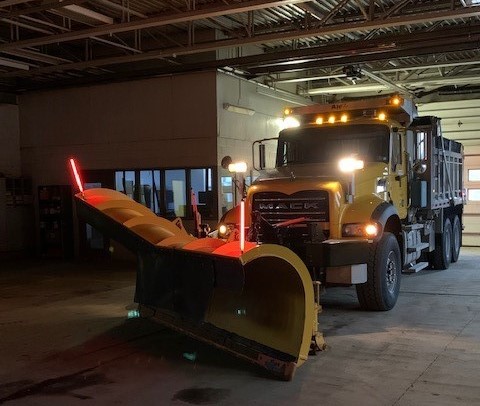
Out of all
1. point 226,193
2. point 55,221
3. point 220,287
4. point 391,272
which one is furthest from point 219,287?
point 55,221

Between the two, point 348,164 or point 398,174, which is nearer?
point 348,164

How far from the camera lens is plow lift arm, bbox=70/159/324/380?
5.43 metres

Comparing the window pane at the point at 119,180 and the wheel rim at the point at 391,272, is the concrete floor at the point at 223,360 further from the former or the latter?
the window pane at the point at 119,180

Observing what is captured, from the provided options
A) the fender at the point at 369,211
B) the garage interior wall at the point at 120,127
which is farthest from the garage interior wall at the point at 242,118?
the fender at the point at 369,211

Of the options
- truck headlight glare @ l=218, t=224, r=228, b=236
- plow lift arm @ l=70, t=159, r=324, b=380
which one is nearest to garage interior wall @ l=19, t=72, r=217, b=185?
truck headlight glare @ l=218, t=224, r=228, b=236

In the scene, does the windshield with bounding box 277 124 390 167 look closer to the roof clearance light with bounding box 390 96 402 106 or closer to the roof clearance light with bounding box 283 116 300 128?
the roof clearance light with bounding box 283 116 300 128

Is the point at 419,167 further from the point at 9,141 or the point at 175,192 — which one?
the point at 9,141

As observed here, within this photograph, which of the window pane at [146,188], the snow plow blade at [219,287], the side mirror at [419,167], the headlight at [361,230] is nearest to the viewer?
the snow plow blade at [219,287]

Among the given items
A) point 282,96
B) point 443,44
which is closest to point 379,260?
point 443,44

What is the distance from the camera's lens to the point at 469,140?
55.1 feet

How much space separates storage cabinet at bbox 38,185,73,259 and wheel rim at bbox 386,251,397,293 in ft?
31.5

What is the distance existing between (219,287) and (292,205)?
9.45ft

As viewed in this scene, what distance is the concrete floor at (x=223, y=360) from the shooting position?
506 centimetres

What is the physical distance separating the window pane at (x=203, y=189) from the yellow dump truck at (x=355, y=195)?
139 inches
